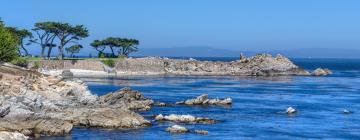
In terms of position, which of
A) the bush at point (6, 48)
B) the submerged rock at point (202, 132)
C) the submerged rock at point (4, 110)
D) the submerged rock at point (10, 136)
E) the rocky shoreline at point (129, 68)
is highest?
the bush at point (6, 48)

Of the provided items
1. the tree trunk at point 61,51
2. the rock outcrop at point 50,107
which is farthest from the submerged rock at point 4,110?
the tree trunk at point 61,51

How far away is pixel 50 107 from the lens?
238 ft

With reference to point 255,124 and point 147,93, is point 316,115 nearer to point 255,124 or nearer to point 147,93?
point 255,124

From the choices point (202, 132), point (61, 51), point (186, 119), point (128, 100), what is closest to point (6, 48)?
point (128, 100)

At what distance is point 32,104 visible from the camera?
233 feet

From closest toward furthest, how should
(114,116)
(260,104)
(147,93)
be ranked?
(114,116) → (260,104) → (147,93)

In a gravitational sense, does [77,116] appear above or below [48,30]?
below

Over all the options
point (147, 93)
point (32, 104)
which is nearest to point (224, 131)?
point (32, 104)

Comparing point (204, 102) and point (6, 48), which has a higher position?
point (6, 48)

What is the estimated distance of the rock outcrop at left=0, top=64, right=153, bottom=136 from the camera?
6328 centimetres

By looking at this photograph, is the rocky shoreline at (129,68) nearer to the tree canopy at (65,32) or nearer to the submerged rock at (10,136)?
the tree canopy at (65,32)

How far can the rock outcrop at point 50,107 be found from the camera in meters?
63.3

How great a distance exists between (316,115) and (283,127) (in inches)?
536

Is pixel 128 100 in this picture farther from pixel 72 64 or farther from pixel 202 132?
pixel 72 64
